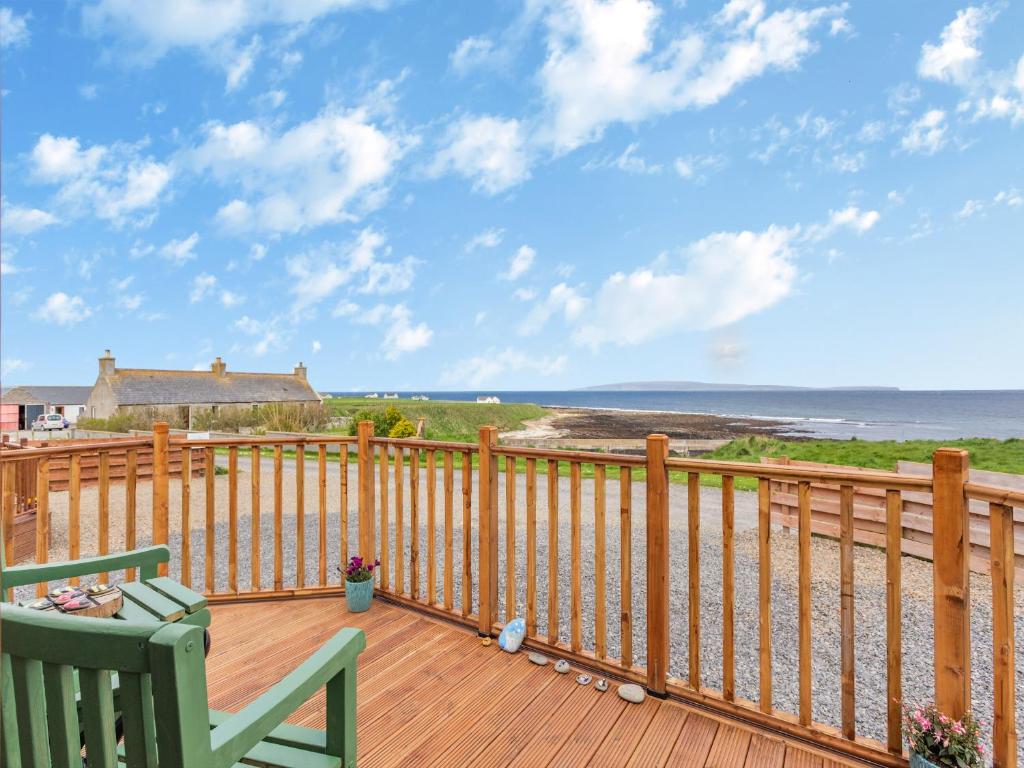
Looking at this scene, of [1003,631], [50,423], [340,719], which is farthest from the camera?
[50,423]

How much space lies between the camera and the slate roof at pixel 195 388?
2158 cm

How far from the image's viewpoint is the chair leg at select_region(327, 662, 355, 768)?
1.21m

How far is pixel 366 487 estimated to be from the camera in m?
3.44

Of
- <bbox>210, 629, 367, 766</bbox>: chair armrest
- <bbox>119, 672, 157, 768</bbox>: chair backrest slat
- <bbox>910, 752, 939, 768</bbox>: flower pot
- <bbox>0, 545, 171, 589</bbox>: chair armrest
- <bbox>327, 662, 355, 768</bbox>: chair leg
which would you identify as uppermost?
<bbox>119, 672, 157, 768</bbox>: chair backrest slat

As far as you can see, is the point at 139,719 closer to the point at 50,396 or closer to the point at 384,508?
the point at 384,508

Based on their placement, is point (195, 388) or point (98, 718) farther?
point (195, 388)

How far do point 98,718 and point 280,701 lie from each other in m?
0.31

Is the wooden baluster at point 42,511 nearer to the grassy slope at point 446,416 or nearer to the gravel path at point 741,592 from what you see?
the gravel path at point 741,592

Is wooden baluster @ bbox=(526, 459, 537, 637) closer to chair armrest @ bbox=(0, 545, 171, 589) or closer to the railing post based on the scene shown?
the railing post

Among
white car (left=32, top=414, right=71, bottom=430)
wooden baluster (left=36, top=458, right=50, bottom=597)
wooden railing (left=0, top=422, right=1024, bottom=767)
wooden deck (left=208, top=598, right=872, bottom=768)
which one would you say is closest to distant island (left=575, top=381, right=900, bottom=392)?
white car (left=32, top=414, right=71, bottom=430)

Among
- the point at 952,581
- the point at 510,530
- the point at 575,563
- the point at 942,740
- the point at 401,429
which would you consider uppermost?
the point at 952,581

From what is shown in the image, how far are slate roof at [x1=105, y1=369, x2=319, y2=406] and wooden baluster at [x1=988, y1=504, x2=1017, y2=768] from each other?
26.2 metres

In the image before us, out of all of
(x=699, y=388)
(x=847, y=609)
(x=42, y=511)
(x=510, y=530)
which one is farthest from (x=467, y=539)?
(x=699, y=388)

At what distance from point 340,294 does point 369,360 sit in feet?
23.6
